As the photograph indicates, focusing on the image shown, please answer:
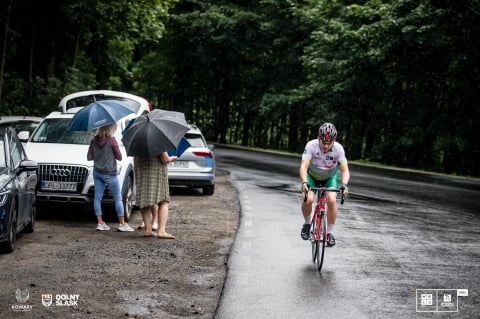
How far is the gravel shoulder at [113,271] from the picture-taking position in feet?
23.2

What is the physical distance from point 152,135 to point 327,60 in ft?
84.0

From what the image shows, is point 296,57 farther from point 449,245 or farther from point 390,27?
point 449,245

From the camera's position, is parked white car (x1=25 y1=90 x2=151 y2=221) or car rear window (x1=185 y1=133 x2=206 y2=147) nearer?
parked white car (x1=25 y1=90 x2=151 y2=221)

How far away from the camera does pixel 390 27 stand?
1214 inches

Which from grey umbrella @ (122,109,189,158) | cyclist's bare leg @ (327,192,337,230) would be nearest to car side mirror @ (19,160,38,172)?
grey umbrella @ (122,109,189,158)

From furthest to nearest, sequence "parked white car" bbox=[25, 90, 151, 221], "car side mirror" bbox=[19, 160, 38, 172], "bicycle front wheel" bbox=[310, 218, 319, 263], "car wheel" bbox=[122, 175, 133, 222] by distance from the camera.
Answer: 1. "car wheel" bbox=[122, 175, 133, 222]
2. "parked white car" bbox=[25, 90, 151, 221]
3. "car side mirror" bbox=[19, 160, 38, 172]
4. "bicycle front wheel" bbox=[310, 218, 319, 263]

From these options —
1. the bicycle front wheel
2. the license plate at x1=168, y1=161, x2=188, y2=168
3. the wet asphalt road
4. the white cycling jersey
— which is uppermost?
the white cycling jersey

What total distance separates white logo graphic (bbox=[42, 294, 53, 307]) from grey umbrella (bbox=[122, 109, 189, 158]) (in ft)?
13.1

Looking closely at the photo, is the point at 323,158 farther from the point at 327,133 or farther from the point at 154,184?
the point at 154,184

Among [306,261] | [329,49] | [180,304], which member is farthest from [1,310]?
[329,49]

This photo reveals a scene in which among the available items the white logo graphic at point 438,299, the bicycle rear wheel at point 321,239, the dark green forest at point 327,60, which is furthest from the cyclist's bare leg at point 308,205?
the dark green forest at point 327,60

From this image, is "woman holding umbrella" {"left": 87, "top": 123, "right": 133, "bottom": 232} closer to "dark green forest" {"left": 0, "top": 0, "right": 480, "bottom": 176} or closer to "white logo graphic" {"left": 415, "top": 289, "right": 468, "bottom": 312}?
"white logo graphic" {"left": 415, "top": 289, "right": 468, "bottom": 312}

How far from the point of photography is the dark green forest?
30125mm

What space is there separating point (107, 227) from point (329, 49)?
2553 cm
